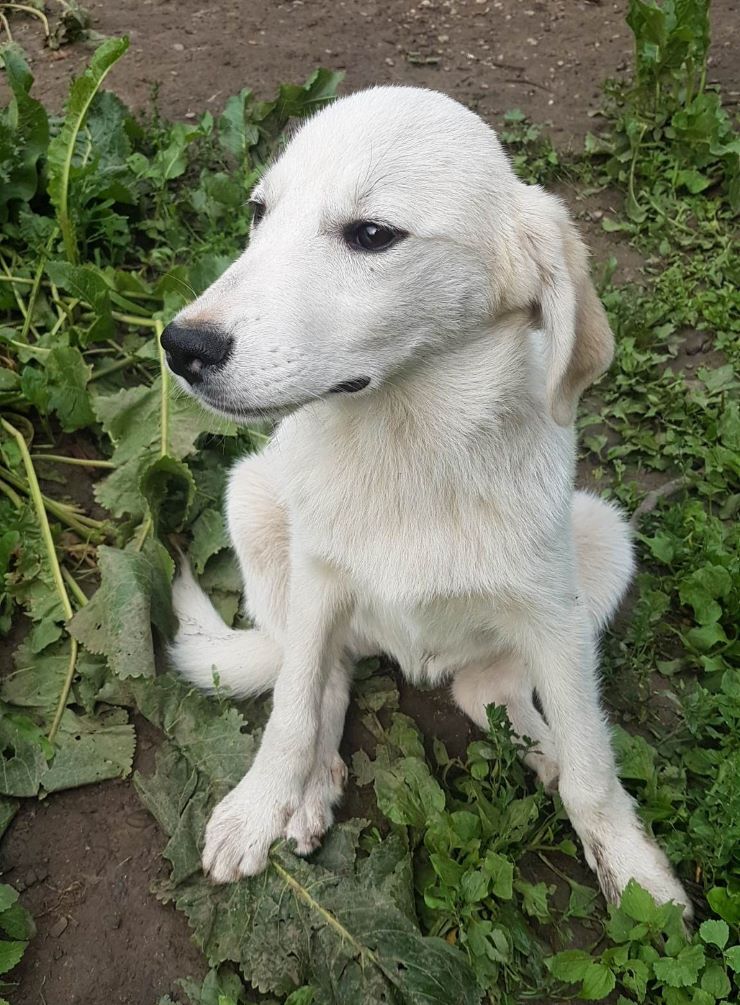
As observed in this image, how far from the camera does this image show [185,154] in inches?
182

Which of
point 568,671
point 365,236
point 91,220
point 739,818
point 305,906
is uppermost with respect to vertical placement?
point 365,236

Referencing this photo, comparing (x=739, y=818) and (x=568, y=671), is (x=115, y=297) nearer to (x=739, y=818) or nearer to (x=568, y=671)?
(x=568, y=671)

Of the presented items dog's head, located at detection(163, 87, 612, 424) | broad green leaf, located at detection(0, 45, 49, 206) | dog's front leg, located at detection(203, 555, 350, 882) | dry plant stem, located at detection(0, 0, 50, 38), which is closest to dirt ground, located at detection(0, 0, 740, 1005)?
dry plant stem, located at detection(0, 0, 50, 38)

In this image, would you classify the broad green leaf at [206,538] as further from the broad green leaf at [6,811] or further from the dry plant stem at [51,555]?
the broad green leaf at [6,811]

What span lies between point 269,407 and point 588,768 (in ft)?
4.90

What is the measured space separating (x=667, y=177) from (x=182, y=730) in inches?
158

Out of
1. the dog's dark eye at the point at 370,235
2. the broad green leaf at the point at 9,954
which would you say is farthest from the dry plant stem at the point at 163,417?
the dog's dark eye at the point at 370,235

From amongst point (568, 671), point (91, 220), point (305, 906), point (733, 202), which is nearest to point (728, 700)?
point (568, 671)

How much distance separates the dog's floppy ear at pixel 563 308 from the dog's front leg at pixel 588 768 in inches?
28.8

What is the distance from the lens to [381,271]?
6.61 ft

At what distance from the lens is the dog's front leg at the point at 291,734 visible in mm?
2645

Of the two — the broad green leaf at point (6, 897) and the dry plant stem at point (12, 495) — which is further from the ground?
the dry plant stem at point (12, 495)

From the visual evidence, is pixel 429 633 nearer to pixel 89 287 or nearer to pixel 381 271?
pixel 381 271

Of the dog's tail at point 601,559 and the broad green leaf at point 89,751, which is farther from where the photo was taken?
the dog's tail at point 601,559
